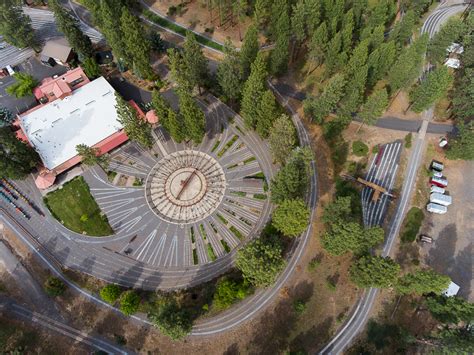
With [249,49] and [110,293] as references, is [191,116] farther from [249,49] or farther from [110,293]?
[110,293]

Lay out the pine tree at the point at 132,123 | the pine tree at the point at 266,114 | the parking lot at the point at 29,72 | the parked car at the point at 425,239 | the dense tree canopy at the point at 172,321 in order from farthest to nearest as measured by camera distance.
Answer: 1. the parking lot at the point at 29,72
2. the parked car at the point at 425,239
3. the pine tree at the point at 132,123
4. the pine tree at the point at 266,114
5. the dense tree canopy at the point at 172,321

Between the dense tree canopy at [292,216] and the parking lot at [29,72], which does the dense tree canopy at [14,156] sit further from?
the dense tree canopy at [292,216]

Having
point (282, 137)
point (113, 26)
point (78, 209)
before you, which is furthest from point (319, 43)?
point (78, 209)

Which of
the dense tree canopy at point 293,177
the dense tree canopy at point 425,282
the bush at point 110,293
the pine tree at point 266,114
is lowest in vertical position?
the bush at point 110,293

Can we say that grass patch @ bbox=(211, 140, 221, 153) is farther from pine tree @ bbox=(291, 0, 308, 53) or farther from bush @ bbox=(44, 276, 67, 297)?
bush @ bbox=(44, 276, 67, 297)

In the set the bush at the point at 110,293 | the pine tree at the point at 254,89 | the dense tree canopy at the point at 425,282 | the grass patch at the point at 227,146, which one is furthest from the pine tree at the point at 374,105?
the bush at the point at 110,293

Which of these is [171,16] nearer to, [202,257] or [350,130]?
[350,130]
